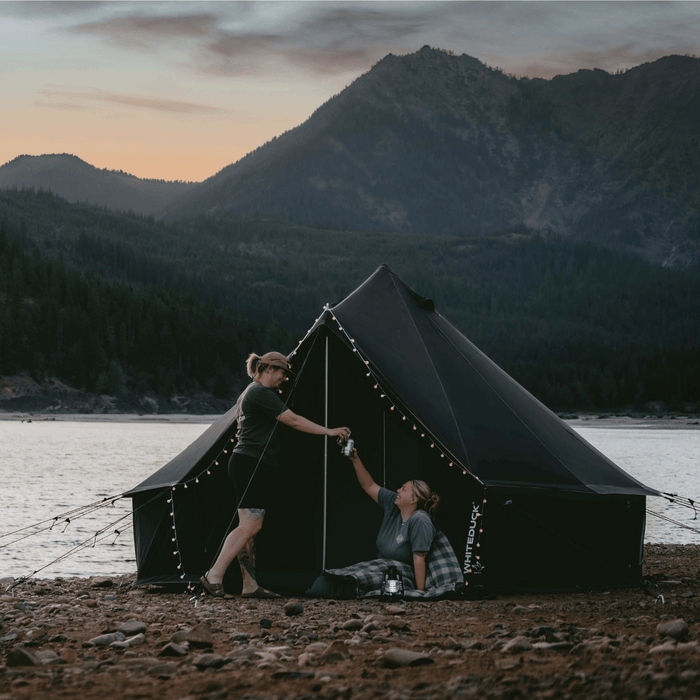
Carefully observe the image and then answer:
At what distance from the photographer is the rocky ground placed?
16.2 ft

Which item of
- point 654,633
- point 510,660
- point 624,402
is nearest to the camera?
point 510,660

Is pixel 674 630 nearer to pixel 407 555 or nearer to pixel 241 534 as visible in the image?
pixel 407 555

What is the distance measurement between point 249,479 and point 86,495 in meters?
16.7

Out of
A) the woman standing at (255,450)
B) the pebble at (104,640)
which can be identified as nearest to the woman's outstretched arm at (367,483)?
the woman standing at (255,450)

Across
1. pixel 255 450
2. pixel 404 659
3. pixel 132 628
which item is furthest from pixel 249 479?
pixel 404 659

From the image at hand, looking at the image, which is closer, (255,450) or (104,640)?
(104,640)

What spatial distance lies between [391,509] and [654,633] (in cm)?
342

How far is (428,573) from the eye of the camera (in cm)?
896

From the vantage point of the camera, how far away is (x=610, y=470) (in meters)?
10.1

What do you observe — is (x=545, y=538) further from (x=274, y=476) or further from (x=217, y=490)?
(x=217, y=490)

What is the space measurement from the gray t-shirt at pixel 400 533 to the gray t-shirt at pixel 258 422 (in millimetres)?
1381

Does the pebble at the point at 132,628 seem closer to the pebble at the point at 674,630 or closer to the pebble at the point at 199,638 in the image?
the pebble at the point at 199,638

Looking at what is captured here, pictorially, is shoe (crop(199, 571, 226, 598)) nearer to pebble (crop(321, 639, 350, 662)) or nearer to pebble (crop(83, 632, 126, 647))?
pebble (crop(83, 632, 126, 647))

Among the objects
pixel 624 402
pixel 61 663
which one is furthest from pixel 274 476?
pixel 624 402
